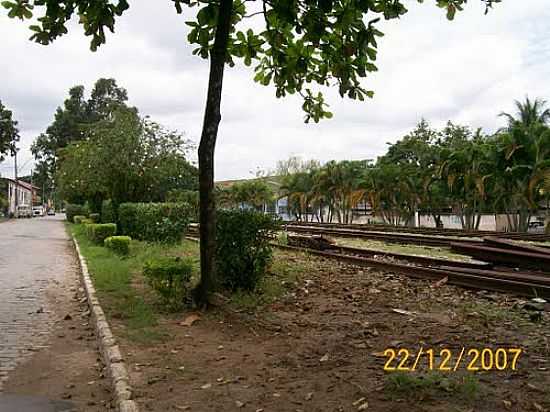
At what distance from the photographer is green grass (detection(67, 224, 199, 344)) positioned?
675 centimetres

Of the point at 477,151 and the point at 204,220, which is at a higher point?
the point at 477,151

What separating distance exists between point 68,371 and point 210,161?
3.05m

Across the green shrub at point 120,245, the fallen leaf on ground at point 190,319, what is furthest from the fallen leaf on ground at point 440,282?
the green shrub at point 120,245

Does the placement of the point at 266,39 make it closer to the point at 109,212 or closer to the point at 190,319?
the point at 190,319

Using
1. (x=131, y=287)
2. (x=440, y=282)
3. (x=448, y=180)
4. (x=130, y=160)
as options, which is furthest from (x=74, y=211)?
(x=440, y=282)

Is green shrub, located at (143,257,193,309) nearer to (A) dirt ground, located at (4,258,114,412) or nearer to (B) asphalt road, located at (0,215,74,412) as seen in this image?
(A) dirt ground, located at (4,258,114,412)

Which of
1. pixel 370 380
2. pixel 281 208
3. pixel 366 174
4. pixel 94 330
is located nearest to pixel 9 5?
pixel 94 330


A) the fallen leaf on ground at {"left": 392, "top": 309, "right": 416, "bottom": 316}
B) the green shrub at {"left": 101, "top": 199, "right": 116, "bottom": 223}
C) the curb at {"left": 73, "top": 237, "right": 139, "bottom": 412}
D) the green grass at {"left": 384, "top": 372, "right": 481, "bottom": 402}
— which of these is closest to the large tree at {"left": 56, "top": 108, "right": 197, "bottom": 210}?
the green shrub at {"left": 101, "top": 199, "right": 116, "bottom": 223}

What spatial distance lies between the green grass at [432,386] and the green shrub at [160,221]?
13.7m

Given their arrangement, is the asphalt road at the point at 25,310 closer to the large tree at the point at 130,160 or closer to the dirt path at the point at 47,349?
the dirt path at the point at 47,349

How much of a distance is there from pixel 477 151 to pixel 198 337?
2490 cm

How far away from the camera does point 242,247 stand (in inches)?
317

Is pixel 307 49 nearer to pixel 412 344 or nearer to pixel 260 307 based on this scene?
pixel 260 307

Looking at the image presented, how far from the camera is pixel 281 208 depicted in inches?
2266
